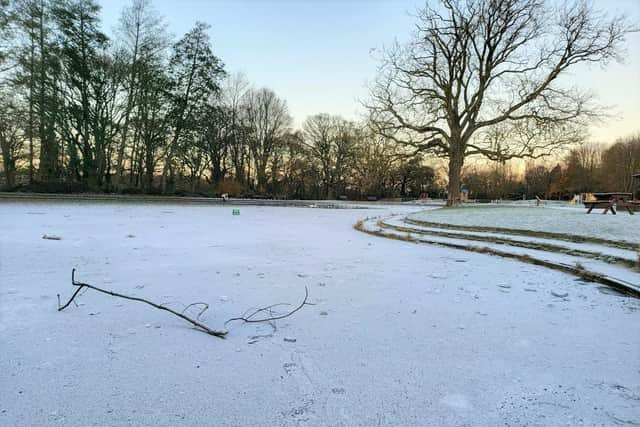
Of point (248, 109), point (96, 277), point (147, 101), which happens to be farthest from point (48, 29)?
point (96, 277)

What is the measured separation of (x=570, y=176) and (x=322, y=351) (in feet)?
190

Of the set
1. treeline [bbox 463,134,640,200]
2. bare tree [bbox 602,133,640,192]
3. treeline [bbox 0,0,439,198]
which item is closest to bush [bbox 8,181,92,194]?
treeline [bbox 0,0,439,198]

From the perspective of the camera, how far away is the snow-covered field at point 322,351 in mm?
1445

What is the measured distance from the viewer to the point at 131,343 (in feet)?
6.68

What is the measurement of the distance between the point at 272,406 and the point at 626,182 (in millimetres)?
48021

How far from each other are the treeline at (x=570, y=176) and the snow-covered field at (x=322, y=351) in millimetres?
40776

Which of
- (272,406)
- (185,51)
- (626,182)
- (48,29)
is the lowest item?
(272,406)

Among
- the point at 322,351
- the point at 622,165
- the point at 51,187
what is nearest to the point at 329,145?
the point at 51,187

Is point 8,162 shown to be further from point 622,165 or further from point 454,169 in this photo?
point 622,165

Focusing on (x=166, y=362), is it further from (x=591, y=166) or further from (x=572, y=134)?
(x=591, y=166)

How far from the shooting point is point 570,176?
46.2 metres

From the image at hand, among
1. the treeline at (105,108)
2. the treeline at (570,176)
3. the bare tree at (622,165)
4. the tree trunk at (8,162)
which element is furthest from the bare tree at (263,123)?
the bare tree at (622,165)

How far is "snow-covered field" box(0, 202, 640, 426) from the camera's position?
1.45 meters

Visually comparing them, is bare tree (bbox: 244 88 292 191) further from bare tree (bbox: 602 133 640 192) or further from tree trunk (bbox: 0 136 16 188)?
bare tree (bbox: 602 133 640 192)
